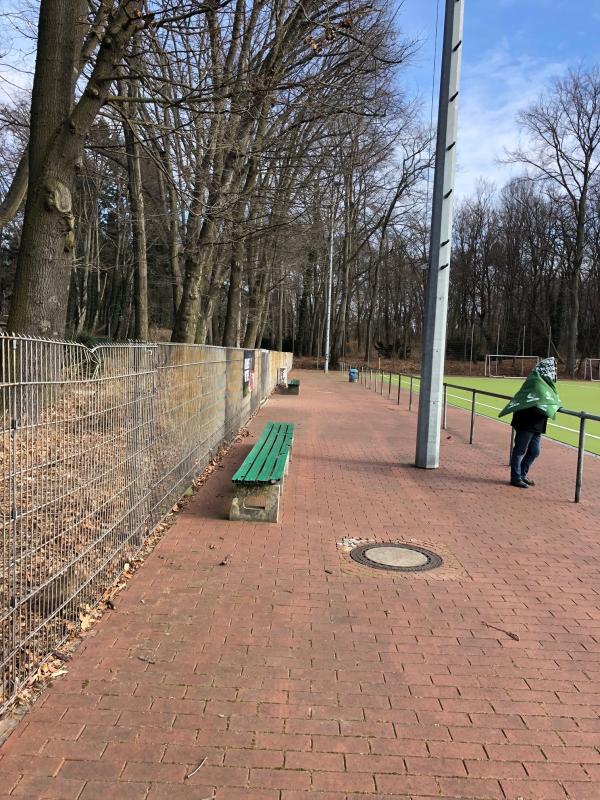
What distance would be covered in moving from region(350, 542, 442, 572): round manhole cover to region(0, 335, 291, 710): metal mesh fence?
190 cm

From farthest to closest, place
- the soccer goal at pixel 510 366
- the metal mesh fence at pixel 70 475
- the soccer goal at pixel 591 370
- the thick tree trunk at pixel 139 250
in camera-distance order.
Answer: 1. the soccer goal at pixel 510 366
2. the soccer goal at pixel 591 370
3. the thick tree trunk at pixel 139 250
4. the metal mesh fence at pixel 70 475

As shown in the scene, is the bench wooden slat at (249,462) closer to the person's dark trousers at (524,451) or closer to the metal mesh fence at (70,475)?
the metal mesh fence at (70,475)

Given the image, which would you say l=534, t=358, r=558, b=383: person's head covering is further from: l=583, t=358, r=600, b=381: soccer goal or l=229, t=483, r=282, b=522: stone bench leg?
l=583, t=358, r=600, b=381: soccer goal

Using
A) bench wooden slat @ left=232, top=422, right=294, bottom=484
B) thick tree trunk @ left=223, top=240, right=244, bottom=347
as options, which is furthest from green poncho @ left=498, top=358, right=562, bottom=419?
thick tree trunk @ left=223, top=240, right=244, bottom=347

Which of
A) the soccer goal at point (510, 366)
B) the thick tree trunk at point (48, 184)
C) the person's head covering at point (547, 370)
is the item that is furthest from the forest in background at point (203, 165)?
the soccer goal at point (510, 366)

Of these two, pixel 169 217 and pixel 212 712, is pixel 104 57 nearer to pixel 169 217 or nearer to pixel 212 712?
pixel 212 712

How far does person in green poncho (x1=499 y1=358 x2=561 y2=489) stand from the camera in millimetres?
8016

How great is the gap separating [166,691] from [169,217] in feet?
43.9

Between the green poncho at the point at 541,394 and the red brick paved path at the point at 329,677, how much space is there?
191 cm

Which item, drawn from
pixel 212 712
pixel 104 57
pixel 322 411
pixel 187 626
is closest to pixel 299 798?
pixel 212 712

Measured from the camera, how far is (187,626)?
3.95 meters

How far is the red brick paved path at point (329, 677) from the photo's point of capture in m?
2.61

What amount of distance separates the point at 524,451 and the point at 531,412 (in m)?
0.57

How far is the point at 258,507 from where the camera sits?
254 inches
